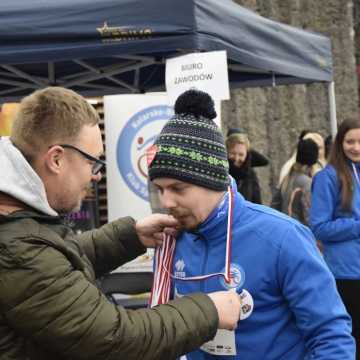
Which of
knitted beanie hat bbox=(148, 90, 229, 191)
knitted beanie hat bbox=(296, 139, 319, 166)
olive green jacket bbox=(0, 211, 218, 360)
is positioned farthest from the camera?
knitted beanie hat bbox=(296, 139, 319, 166)

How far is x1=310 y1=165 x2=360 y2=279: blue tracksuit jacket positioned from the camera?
377cm

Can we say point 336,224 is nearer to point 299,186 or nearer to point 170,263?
point 299,186

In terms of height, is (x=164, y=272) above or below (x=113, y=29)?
below

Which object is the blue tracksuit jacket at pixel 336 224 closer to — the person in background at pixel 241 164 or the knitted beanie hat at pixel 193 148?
the person in background at pixel 241 164

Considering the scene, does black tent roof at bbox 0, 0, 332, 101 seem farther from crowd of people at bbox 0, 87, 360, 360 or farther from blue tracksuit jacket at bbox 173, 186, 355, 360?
blue tracksuit jacket at bbox 173, 186, 355, 360

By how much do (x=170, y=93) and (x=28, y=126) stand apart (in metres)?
2.49

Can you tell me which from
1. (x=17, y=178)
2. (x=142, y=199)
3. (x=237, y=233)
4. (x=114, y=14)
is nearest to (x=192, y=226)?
(x=237, y=233)

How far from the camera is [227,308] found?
1549 millimetres

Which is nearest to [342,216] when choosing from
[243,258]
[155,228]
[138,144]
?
[138,144]

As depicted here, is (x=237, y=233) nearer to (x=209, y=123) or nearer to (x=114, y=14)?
(x=209, y=123)

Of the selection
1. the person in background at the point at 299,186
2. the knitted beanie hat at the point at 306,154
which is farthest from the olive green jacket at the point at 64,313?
the knitted beanie hat at the point at 306,154

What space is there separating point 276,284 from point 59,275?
1.89ft

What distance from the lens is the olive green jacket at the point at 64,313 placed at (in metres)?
1.34

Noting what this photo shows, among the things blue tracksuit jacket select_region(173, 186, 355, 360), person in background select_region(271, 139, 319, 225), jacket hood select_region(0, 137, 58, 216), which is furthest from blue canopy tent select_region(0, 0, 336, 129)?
jacket hood select_region(0, 137, 58, 216)
